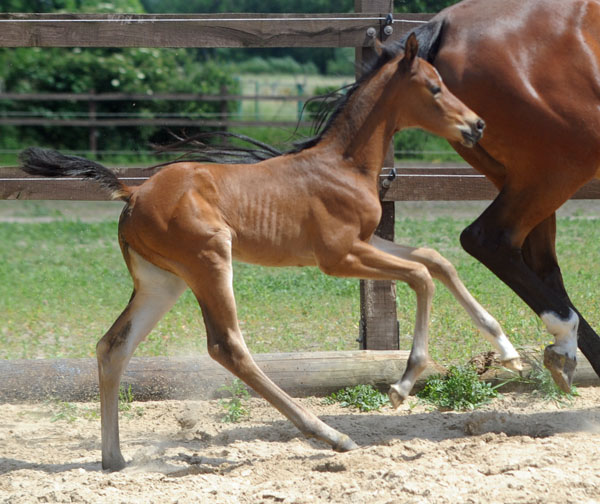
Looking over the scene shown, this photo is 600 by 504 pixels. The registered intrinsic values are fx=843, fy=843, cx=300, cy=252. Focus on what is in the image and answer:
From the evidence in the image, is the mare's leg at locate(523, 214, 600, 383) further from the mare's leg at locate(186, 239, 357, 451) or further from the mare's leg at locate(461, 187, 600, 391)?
the mare's leg at locate(186, 239, 357, 451)

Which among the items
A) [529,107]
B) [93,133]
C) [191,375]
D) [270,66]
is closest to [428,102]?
[529,107]

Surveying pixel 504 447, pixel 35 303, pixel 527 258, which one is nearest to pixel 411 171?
Answer: pixel 527 258

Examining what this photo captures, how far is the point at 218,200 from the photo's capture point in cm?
388

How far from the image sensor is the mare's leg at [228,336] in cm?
375

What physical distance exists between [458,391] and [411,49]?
2030 millimetres

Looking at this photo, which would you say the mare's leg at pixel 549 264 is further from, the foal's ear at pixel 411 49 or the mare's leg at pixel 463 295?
the foal's ear at pixel 411 49

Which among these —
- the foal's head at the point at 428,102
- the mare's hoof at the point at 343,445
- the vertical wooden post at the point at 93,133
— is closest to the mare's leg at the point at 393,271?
the mare's hoof at the point at 343,445

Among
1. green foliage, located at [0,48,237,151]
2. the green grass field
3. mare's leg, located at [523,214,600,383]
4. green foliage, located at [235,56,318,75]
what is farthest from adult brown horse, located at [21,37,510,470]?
green foliage, located at [235,56,318,75]

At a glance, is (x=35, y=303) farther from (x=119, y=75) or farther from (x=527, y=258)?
(x=119, y=75)

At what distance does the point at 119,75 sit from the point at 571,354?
18.0 m

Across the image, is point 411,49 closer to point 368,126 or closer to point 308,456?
point 368,126

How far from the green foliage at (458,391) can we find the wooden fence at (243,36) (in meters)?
0.38

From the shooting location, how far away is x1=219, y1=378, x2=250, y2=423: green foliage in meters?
4.73

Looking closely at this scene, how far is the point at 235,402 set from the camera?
4855 mm
